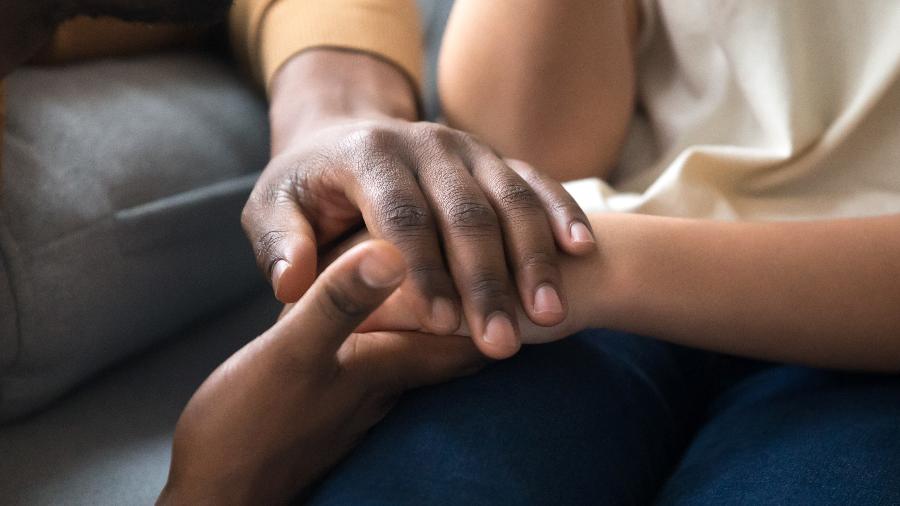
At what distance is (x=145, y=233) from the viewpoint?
619 millimetres

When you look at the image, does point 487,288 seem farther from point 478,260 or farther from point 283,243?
point 283,243

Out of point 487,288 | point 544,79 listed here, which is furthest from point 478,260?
point 544,79

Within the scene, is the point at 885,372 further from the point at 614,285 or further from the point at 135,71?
the point at 135,71

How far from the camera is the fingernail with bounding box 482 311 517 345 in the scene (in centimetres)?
45

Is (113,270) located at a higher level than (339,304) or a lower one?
lower

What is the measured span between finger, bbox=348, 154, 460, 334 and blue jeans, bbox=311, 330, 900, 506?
0.21 feet

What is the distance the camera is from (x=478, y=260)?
461 millimetres

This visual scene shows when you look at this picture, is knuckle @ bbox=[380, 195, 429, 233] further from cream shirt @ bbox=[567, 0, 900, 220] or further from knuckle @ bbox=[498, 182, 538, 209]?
cream shirt @ bbox=[567, 0, 900, 220]

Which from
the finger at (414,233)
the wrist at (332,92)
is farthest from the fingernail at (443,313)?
the wrist at (332,92)

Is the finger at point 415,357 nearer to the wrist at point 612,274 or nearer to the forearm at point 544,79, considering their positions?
the wrist at point 612,274

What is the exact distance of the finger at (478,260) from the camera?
0.45m

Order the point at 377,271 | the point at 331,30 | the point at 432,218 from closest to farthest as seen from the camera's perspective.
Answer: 1. the point at 377,271
2. the point at 432,218
3. the point at 331,30

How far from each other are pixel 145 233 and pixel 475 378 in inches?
11.5

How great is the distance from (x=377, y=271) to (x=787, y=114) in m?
0.40
